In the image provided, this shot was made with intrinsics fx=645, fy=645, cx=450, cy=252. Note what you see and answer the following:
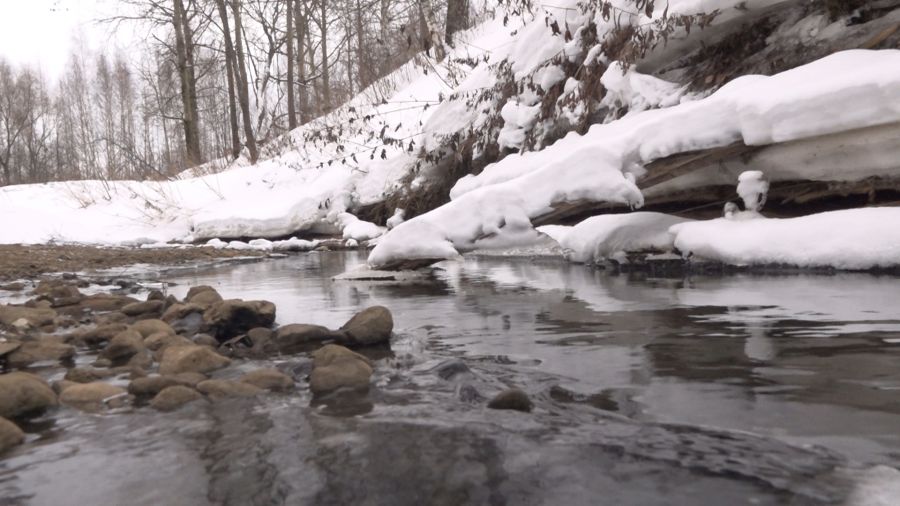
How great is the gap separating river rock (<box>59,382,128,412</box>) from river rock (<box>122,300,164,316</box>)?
6.30ft

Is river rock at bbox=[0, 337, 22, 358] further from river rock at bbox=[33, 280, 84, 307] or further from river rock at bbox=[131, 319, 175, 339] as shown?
river rock at bbox=[33, 280, 84, 307]

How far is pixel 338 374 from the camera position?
264 centimetres

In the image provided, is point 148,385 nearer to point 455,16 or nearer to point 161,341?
point 161,341

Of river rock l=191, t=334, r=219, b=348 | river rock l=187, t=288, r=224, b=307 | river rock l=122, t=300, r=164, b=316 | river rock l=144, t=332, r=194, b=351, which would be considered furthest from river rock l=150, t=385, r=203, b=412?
river rock l=122, t=300, r=164, b=316

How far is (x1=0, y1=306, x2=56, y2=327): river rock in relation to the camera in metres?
4.10

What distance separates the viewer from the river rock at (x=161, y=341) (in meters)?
3.32

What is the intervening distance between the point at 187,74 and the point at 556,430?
21169mm

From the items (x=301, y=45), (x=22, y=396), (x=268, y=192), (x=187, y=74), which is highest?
(x=301, y=45)

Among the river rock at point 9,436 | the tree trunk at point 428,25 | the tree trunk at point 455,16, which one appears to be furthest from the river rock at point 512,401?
the tree trunk at point 455,16

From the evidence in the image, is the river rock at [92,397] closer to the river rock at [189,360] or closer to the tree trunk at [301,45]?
the river rock at [189,360]

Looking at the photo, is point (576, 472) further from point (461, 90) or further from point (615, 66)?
point (461, 90)

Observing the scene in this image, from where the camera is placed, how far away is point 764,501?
151 cm

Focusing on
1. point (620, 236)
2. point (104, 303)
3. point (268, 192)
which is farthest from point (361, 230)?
point (104, 303)

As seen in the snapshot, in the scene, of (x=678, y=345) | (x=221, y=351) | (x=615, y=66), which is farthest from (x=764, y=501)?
(x=615, y=66)
